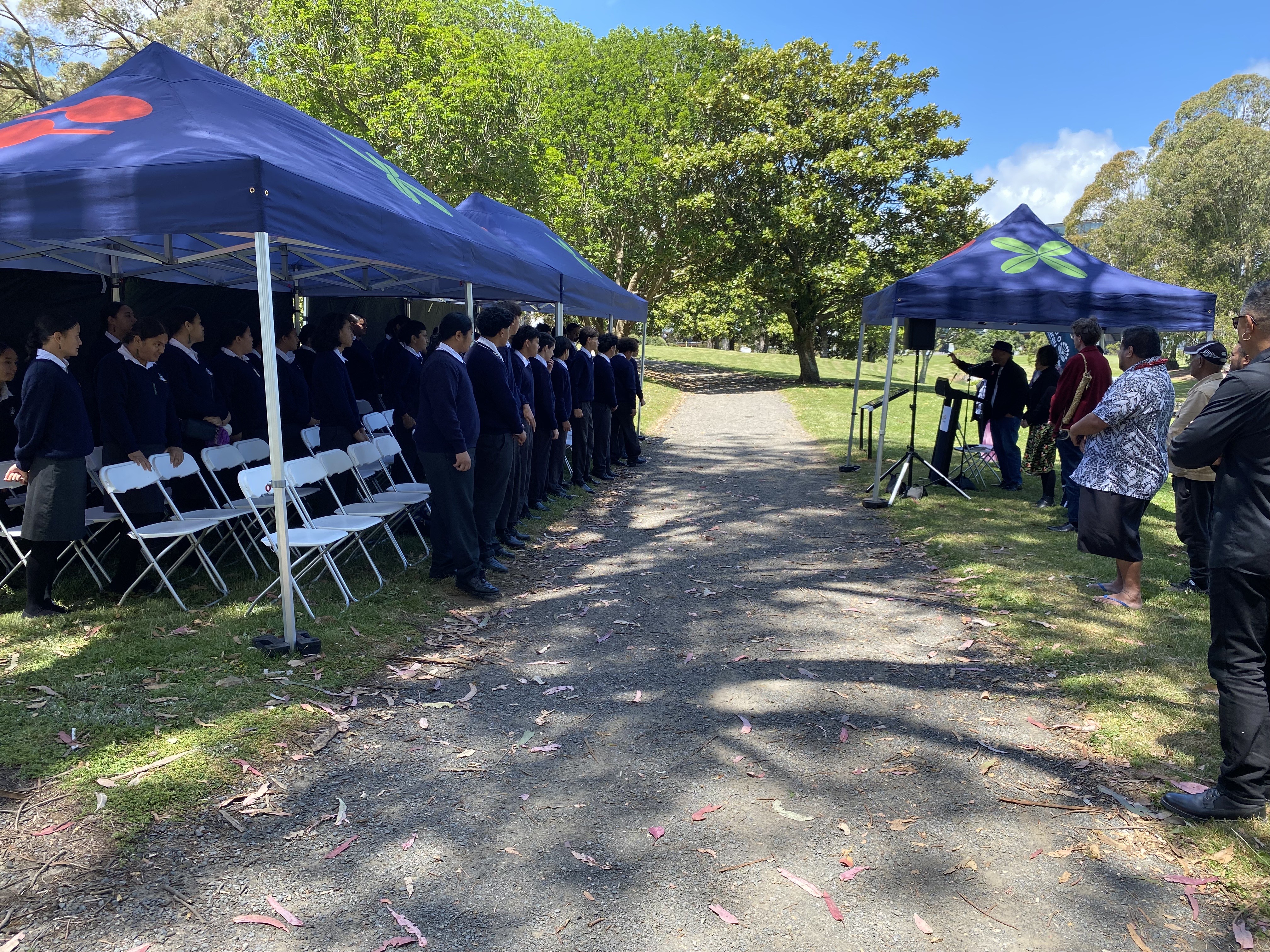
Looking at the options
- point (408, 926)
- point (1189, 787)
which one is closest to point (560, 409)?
point (1189, 787)

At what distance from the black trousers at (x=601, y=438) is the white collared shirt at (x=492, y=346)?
4.86m

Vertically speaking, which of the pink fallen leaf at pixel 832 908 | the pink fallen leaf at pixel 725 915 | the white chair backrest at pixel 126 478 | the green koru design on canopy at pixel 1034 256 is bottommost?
the pink fallen leaf at pixel 832 908

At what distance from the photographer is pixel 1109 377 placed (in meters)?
7.45

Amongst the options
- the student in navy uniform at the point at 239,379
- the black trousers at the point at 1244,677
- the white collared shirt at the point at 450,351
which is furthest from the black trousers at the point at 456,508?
the black trousers at the point at 1244,677

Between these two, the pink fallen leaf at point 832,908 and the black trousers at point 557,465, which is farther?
the black trousers at point 557,465

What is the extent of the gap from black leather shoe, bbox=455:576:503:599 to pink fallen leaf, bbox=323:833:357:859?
304 cm

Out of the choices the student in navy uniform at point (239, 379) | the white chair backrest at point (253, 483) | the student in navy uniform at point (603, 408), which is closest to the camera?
the white chair backrest at point (253, 483)

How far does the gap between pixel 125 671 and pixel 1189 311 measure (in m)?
10.2

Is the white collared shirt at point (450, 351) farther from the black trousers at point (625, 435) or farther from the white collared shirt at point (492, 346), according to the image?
the black trousers at point (625, 435)

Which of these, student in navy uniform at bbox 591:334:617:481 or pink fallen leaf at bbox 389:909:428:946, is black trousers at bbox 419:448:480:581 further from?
student in navy uniform at bbox 591:334:617:481

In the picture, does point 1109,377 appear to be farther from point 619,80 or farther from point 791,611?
point 619,80

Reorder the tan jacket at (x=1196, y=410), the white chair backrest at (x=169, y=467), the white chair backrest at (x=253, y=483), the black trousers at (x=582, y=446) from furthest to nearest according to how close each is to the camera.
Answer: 1. the black trousers at (x=582, y=446)
2. the tan jacket at (x=1196, y=410)
3. the white chair backrest at (x=169, y=467)
4. the white chair backrest at (x=253, y=483)

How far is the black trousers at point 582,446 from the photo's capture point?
10984 millimetres

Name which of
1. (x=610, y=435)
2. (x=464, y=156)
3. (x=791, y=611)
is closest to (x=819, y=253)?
(x=464, y=156)
